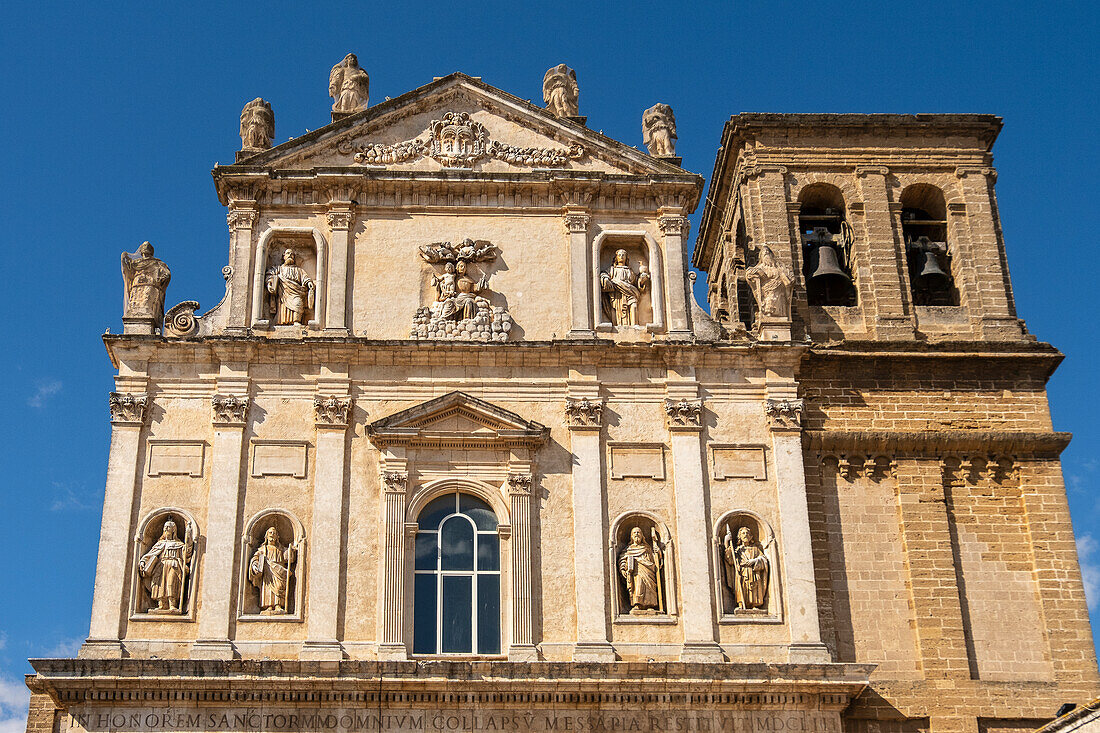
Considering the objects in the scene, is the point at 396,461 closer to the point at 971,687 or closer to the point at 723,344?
the point at 723,344

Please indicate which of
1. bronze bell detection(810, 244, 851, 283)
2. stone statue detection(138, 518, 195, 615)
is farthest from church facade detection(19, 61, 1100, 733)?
bronze bell detection(810, 244, 851, 283)

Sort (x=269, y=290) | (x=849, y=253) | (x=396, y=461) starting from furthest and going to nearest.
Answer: (x=849, y=253), (x=269, y=290), (x=396, y=461)

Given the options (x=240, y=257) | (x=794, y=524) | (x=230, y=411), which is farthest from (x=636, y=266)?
(x=230, y=411)

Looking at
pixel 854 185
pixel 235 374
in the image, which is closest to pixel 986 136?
pixel 854 185

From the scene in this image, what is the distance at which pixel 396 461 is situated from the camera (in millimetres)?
22047

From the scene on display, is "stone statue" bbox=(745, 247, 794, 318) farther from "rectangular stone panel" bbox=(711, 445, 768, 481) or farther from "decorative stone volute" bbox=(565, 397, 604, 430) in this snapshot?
"decorative stone volute" bbox=(565, 397, 604, 430)

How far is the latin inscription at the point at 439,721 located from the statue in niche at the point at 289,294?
20.2 ft

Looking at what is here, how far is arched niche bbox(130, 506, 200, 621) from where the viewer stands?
2109cm

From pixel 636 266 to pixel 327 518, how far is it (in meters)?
6.37

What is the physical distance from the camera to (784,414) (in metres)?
22.7

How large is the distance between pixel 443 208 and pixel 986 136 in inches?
367

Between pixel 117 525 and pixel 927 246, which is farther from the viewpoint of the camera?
pixel 927 246

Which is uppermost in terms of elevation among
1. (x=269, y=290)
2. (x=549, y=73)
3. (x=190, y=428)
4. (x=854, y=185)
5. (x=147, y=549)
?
(x=549, y=73)

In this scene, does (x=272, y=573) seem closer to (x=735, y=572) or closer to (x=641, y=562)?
(x=641, y=562)
